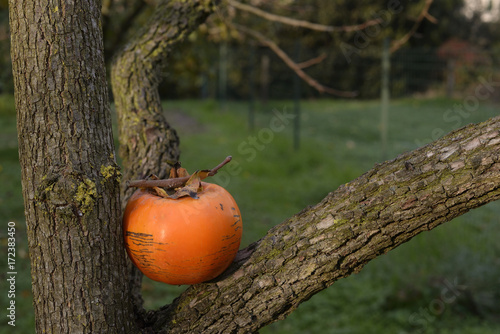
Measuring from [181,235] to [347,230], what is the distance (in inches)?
18.9

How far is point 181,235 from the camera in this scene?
1.46 m

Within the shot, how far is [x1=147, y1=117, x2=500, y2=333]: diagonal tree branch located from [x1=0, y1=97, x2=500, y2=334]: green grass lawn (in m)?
2.62

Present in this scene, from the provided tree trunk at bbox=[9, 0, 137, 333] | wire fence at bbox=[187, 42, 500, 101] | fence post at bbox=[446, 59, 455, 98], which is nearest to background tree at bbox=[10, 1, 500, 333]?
tree trunk at bbox=[9, 0, 137, 333]

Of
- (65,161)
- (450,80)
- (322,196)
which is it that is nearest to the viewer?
(65,161)

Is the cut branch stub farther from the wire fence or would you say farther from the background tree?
the wire fence

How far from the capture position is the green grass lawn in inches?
161

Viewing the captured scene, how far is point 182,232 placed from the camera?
1.46 meters

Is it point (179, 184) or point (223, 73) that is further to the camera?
point (223, 73)

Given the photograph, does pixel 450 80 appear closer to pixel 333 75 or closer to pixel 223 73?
pixel 333 75

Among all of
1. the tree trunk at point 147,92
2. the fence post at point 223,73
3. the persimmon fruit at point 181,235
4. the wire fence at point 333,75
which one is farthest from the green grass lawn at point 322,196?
the fence post at point 223,73

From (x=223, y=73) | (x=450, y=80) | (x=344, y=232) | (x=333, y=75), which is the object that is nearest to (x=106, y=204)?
(x=344, y=232)

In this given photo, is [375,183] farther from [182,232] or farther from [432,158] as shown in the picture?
[182,232]

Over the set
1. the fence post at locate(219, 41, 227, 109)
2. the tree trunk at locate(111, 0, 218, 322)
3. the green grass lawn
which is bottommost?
the green grass lawn

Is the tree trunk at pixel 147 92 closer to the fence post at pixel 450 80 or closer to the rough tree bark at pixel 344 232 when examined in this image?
the rough tree bark at pixel 344 232
